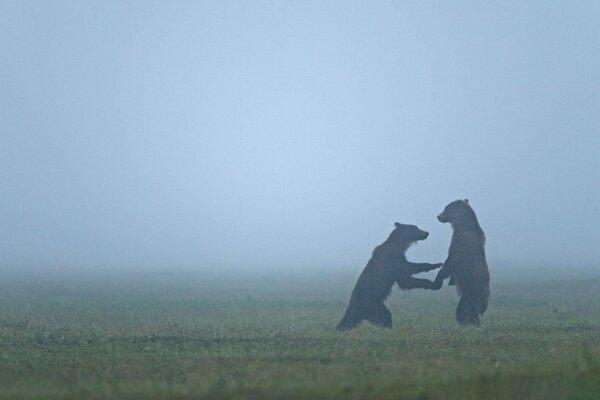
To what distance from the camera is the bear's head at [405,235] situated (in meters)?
22.3

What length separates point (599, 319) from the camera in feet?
79.2

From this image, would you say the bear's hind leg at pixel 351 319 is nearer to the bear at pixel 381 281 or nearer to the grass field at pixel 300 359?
the bear at pixel 381 281

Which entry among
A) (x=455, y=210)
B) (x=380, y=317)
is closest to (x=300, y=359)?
(x=380, y=317)

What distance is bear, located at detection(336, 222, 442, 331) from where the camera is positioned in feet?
68.5

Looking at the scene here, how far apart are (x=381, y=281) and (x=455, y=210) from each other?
10.3ft

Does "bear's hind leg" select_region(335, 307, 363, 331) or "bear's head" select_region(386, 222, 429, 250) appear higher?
"bear's head" select_region(386, 222, 429, 250)

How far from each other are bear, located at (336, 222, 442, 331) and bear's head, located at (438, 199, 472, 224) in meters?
1.38

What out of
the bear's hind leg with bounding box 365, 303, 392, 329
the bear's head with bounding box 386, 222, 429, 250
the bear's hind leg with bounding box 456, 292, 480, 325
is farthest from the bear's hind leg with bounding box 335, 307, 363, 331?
the bear's hind leg with bounding box 456, 292, 480, 325

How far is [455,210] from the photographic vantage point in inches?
909

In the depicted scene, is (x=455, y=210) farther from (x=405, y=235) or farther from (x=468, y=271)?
(x=468, y=271)

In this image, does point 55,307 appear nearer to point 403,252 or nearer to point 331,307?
point 331,307

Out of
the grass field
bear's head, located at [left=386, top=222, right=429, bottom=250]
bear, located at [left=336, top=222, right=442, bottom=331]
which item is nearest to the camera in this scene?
the grass field

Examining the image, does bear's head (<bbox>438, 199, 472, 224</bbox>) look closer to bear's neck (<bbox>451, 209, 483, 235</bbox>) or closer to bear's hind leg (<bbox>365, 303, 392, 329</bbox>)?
bear's neck (<bbox>451, 209, 483, 235</bbox>)

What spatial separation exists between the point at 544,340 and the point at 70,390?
9.78 metres
